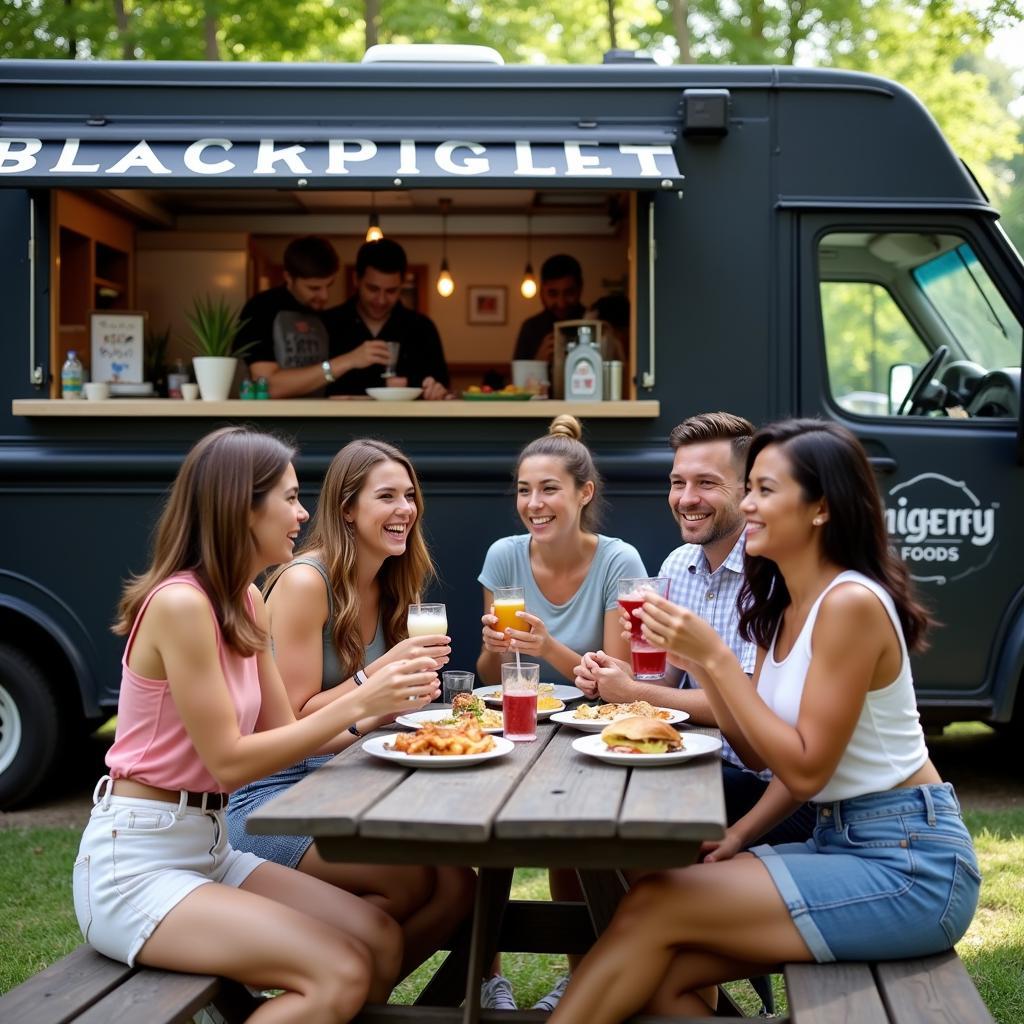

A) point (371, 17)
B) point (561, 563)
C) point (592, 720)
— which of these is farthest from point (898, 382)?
point (371, 17)

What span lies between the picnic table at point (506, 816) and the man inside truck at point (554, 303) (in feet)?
15.5

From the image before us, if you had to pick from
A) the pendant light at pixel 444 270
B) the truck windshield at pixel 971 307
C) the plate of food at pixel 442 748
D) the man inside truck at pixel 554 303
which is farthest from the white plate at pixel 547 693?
the pendant light at pixel 444 270

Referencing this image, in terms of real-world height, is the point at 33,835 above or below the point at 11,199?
below

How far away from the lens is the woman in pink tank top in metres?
2.50

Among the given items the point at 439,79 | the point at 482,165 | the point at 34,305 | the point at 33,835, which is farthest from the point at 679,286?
the point at 33,835

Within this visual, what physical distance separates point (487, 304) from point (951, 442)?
579 centimetres

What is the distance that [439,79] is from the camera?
557 cm

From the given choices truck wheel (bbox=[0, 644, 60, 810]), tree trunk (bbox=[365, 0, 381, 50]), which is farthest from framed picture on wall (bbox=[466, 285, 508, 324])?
truck wheel (bbox=[0, 644, 60, 810])

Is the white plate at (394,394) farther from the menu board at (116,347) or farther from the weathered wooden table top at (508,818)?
the weathered wooden table top at (508,818)

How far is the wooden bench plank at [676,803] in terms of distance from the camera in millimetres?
2184

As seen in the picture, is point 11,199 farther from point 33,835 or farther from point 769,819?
point 769,819

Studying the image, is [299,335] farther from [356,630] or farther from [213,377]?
[356,630]

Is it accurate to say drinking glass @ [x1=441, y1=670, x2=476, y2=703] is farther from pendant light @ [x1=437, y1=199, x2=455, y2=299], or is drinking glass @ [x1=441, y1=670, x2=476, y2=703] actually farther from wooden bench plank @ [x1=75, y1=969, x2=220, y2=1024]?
pendant light @ [x1=437, y1=199, x2=455, y2=299]

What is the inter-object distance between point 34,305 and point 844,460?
4006 mm
